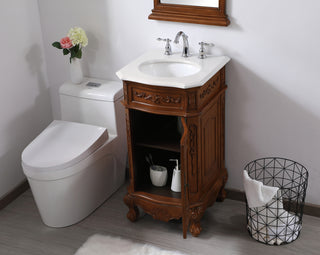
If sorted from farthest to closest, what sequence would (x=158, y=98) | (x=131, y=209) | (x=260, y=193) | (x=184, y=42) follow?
(x=131, y=209) → (x=184, y=42) → (x=260, y=193) → (x=158, y=98)

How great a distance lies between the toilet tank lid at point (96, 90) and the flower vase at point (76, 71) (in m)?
0.03

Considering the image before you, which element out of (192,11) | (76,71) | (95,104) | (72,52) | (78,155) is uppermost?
(192,11)

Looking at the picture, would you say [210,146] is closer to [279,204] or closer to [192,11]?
[279,204]

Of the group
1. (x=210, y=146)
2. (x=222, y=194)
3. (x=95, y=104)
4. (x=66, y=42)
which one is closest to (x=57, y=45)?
(x=66, y=42)

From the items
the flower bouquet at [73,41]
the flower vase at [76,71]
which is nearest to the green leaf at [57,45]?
the flower bouquet at [73,41]

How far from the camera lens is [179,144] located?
8.39 ft

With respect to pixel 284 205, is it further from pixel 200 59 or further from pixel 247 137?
pixel 200 59

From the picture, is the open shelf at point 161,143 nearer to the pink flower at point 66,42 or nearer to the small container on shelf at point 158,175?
the small container on shelf at point 158,175

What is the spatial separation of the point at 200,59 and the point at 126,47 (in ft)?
1.63

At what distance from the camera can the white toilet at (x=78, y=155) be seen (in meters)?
2.61

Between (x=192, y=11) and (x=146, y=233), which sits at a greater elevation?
(x=192, y=11)

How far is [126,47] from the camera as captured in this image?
9.46 feet

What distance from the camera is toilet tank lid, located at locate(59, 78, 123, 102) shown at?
9.28ft

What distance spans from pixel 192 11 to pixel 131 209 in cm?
109
